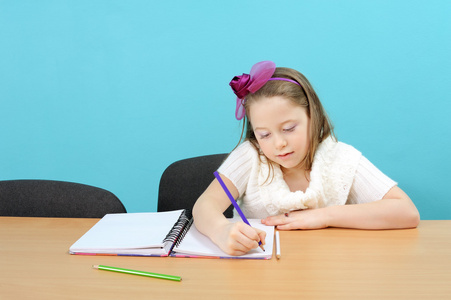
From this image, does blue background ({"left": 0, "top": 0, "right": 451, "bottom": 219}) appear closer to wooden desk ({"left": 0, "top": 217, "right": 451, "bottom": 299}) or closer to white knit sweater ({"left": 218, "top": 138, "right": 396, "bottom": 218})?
white knit sweater ({"left": 218, "top": 138, "right": 396, "bottom": 218})

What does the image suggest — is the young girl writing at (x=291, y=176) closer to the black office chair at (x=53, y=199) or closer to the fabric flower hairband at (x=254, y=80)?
the fabric flower hairband at (x=254, y=80)

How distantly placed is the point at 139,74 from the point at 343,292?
77.9 inches

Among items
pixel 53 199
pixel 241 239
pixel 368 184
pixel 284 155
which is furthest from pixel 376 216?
pixel 53 199

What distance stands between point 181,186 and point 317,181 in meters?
0.49

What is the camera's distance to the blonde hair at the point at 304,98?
131cm

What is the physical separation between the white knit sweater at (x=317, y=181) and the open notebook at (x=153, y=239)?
0.12 m

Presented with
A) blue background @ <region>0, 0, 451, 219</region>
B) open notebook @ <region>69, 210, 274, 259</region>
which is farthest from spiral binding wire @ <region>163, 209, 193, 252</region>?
blue background @ <region>0, 0, 451, 219</region>

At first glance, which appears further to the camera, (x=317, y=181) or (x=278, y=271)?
(x=317, y=181)

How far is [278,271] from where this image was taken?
0.99 m

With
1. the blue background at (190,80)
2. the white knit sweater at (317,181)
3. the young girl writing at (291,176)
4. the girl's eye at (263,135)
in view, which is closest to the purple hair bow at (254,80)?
the young girl writing at (291,176)

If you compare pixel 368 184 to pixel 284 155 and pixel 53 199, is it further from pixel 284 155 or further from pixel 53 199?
pixel 53 199

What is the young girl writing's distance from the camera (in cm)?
124

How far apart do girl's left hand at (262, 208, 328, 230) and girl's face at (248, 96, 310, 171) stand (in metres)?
0.14

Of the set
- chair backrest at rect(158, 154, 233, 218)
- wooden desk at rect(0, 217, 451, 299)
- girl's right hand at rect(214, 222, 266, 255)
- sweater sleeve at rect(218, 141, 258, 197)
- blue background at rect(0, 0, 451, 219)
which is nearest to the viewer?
wooden desk at rect(0, 217, 451, 299)
